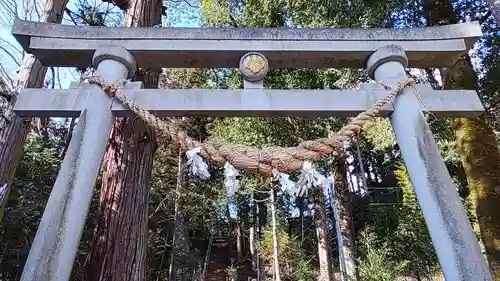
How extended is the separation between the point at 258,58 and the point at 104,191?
1477 mm

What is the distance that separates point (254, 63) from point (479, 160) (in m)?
2.89

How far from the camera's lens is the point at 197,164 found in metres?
1.61

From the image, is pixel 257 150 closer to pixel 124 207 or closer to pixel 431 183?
pixel 431 183

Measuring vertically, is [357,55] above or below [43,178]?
below

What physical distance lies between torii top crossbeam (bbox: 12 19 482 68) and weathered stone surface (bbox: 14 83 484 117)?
0.23 metres

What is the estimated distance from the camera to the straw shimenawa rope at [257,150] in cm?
166

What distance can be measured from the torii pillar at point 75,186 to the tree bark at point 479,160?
305 centimetres

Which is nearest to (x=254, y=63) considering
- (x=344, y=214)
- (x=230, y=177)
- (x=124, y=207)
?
(x=230, y=177)

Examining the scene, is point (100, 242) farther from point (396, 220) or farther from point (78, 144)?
point (396, 220)

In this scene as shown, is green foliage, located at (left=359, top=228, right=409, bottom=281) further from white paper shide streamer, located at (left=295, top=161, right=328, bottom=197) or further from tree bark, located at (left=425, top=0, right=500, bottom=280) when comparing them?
white paper shide streamer, located at (left=295, top=161, right=328, bottom=197)

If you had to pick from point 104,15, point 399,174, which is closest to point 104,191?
A: point 104,15

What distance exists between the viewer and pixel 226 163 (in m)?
1.66

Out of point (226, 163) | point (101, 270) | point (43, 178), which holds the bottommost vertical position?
point (101, 270)

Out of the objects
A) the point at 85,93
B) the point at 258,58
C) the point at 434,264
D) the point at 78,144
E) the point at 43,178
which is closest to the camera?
the point at 78,144
